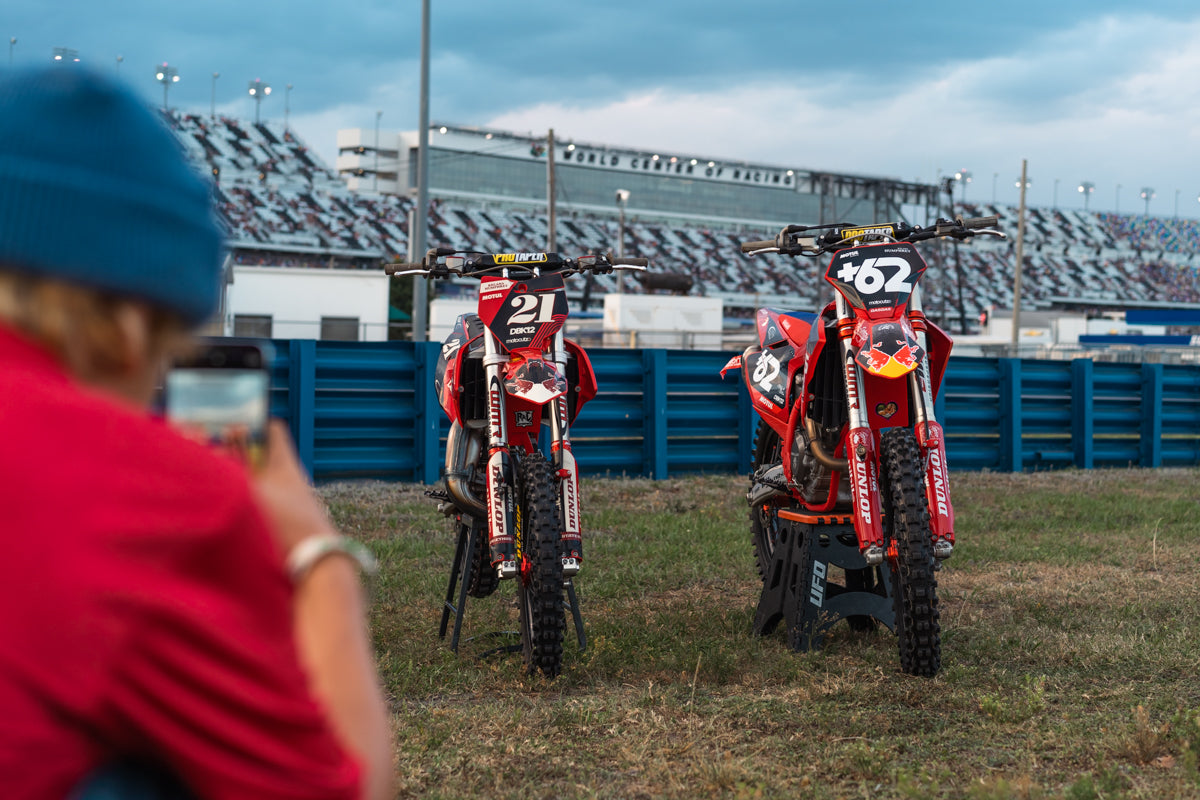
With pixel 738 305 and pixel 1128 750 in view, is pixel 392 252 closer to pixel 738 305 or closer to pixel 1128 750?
pixel 738 305

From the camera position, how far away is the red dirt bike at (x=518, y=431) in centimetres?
490

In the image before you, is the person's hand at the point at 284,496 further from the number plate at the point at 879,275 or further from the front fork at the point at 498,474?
the number plate at the point at 879,275

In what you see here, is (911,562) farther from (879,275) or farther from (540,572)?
(540,572)

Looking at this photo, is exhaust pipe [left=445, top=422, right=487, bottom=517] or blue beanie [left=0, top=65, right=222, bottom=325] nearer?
blue beanie [left=0, top=65, right=222, bottom=325]

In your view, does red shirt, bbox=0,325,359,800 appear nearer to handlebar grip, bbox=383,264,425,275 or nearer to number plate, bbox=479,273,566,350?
number plate, bbox=479,273,566,350

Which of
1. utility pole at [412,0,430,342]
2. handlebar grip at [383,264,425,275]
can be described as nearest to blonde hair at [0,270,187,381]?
handlebar grip at [383,264,425,275]

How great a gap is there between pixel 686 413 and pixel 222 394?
39.0ft

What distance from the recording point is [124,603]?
812mm

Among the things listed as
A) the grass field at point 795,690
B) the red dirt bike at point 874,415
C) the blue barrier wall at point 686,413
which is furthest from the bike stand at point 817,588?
the blue barrier wall at point 686,413

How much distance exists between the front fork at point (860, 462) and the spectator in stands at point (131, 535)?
14.0 feet

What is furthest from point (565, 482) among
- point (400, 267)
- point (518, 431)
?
point (400, 267)

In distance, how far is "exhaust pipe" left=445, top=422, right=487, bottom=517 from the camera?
214 inches

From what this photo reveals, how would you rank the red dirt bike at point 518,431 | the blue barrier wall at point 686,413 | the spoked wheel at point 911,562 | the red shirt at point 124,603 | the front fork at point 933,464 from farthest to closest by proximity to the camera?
the blue barrier wall at point 686,413 → the front fork at point 933,464 → the red dirt bike at point 518,431 → the spoked wheel at point 911,562 → the red shirt at point 124,603

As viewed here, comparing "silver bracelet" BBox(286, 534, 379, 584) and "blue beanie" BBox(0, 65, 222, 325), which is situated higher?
"blue beanie" BBox(0, 65, 222, 325)
